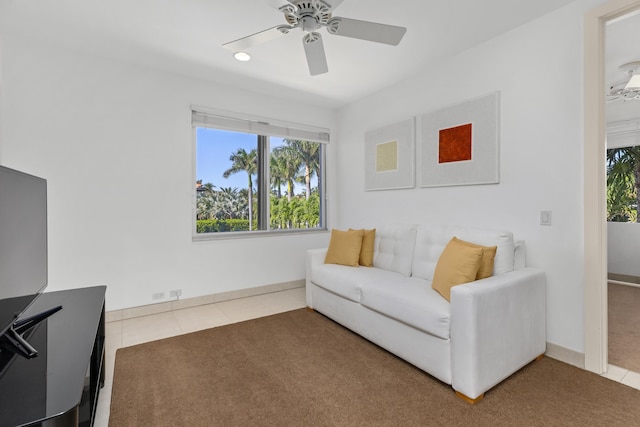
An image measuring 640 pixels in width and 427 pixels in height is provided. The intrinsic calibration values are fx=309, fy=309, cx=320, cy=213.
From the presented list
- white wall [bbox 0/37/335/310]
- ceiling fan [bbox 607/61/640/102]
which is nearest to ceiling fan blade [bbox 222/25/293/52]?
white wall [bbox 0/37/335/310]

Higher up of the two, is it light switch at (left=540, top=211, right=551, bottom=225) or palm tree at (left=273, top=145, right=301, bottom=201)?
palm tree at (left=273, top=145, right=301, bottom=201)

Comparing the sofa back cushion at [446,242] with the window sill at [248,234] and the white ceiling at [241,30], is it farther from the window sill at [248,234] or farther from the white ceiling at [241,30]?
the window sill at [248,234]

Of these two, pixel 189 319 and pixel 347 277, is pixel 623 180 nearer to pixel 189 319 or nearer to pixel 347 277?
pixel 347 277

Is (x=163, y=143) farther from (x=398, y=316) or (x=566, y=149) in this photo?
(x=566, y=149)

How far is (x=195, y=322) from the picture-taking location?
2990 mm

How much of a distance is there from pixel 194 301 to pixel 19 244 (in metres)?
2.24

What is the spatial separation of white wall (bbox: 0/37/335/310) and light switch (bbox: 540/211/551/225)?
9.96ft

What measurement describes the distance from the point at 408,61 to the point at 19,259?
3190 millimetres

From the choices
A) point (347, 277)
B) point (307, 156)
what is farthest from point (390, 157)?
point (347, 277)

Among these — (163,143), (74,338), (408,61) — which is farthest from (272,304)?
(408,61)

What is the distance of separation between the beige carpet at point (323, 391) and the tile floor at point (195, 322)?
0.09m

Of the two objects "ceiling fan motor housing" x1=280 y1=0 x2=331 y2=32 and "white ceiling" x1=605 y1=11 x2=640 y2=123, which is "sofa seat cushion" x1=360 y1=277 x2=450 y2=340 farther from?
"white ceiling" x1=605 y1=11 x2=640 y2=123

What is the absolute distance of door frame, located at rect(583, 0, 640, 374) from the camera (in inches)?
78.8

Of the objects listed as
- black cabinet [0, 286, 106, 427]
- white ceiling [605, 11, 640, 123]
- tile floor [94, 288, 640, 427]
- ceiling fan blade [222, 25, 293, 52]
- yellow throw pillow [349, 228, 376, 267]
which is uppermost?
white ceiling [605, 11, 640, 123]
